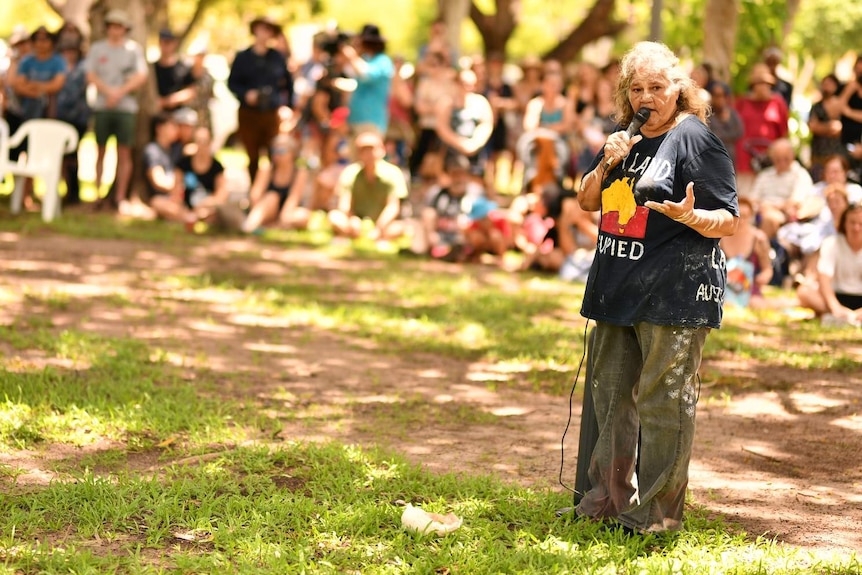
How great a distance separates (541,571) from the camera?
4.59 metres

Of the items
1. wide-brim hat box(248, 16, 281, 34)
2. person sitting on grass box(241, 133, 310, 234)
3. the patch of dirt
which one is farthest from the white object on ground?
wide-brim hat box(248, 16, 281, 34)

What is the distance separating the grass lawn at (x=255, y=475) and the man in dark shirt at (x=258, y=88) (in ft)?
16.9

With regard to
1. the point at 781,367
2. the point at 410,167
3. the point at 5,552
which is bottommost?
the point at 5,552

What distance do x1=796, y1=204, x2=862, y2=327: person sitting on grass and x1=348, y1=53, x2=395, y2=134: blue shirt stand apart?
5.92 m

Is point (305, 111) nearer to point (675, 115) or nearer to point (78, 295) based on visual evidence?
point (78, 295)

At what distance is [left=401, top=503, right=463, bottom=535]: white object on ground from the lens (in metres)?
4.93

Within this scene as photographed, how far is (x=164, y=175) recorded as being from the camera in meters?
14.4

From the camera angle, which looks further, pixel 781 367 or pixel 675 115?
pixel 781 367

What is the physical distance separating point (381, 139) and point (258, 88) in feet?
5.22

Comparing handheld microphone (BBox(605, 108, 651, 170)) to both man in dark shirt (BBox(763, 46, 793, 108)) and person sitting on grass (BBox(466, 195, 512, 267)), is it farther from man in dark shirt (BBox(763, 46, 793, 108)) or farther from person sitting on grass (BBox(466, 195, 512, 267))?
man in dark shirt (BBox(763, 46, 793, 108))

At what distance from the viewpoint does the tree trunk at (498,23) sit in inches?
854

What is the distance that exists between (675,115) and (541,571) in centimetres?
180

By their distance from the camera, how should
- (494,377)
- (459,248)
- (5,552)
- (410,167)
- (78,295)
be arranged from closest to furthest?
1. (5,552)
2. (494,377)
3. (78,295)
4. (459,248)
5. (410,167)

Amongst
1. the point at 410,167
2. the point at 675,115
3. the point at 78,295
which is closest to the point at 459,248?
the point at 410,167
